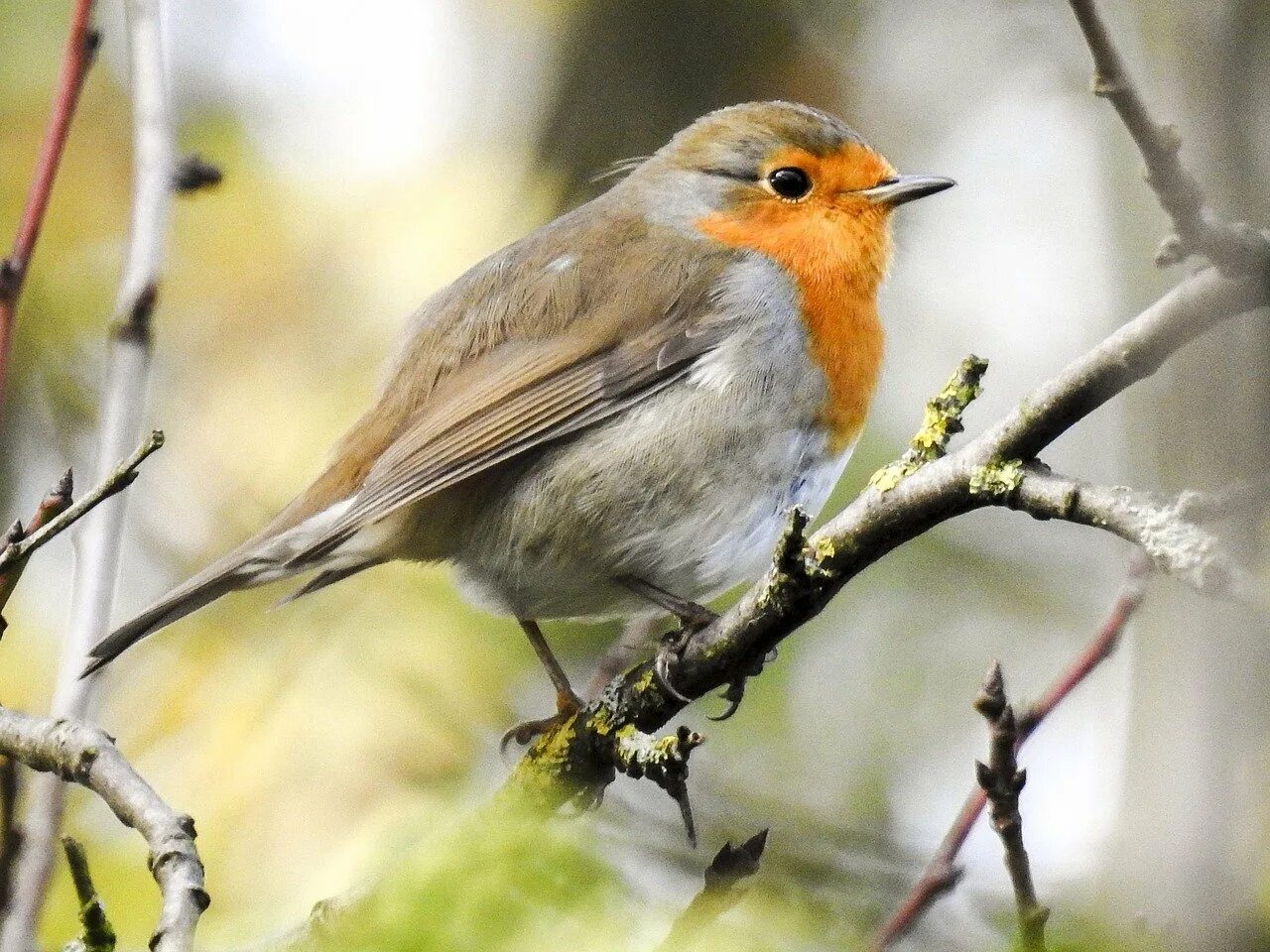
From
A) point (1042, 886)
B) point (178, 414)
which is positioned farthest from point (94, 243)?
point (1042, 886)

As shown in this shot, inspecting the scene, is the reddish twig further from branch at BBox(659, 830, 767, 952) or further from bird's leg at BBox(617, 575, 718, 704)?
bird's leg at BBox(617, 575, 718, 704)

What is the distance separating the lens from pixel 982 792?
2760 millimetres

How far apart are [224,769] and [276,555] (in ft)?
→ 5.86

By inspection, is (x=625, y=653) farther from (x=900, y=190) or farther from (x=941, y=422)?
(x=941, y=422)

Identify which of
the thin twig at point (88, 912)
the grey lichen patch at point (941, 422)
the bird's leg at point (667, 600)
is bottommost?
the thin twig at point (88, 912)

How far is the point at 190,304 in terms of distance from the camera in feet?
20.8

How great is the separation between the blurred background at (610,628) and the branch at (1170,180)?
60 centimetres

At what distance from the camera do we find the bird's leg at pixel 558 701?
3821mm

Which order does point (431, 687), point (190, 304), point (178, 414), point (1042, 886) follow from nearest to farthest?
1. point (1042, 886)
2. point (431, 687)
3. point (178, 414)
4. point (190, 304)

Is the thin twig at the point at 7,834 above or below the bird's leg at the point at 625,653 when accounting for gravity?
below

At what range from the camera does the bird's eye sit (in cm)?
452

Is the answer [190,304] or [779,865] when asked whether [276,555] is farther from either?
[190,304]

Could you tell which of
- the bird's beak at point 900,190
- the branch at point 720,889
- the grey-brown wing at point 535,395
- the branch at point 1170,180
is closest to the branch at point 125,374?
the grey-brown wing at point 535,395

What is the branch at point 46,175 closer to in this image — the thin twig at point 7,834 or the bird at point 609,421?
the thin twig at point 7,834
